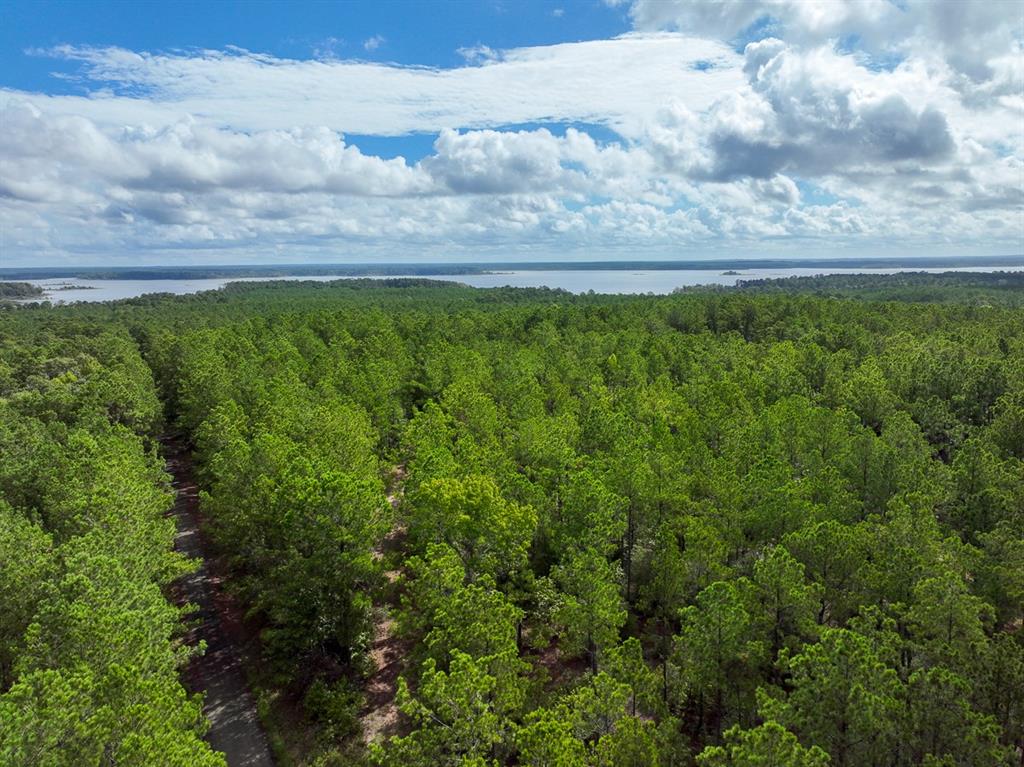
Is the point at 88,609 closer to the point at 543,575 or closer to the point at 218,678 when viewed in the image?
the point at 218,678

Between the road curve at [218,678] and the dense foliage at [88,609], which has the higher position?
the dense foliage at [88,609]

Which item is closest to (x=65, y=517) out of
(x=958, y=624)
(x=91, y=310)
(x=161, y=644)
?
(x=161, y=644)

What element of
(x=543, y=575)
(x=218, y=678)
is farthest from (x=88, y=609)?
(x=543, y=575)

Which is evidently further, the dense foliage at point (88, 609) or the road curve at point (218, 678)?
the road curve at point (218, 678)

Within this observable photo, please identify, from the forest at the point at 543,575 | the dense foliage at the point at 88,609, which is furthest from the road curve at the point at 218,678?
the dense foliage at the point at 88,609

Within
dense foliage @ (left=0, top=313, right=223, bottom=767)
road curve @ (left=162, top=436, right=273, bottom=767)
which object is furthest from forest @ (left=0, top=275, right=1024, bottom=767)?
road curve @ (left=162, top=436, right=273, bottom=767)

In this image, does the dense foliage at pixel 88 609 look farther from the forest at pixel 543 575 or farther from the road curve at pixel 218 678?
the road curve at pixel 218 678
